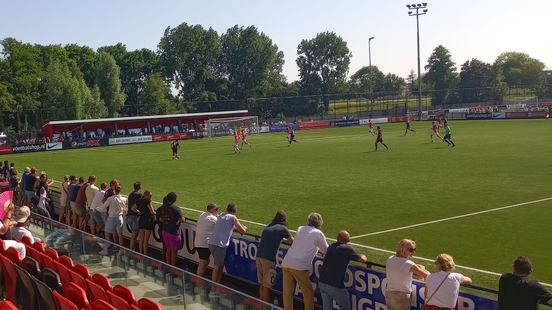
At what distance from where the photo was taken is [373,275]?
312 inches

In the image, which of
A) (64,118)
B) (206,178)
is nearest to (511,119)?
(206,178)

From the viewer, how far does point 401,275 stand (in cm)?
693

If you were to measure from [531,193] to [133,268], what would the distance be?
1406 centimetres

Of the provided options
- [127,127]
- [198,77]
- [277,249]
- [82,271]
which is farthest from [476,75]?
[82,271]

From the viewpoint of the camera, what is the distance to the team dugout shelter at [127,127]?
64875 mm

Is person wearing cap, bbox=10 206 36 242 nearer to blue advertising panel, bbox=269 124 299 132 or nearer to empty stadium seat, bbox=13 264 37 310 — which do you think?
empty stadium seat, bbox=13 264 37 310

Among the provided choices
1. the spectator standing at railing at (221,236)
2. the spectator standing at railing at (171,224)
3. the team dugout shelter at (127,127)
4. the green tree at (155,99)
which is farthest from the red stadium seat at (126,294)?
the green tree at (155,99)

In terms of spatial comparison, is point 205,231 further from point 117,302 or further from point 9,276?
point 117,302

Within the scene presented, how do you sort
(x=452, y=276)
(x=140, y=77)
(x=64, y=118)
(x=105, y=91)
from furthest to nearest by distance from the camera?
(x=140, y=77), (x=105, y=91), (x=64, y=118), (x=452, y=276)

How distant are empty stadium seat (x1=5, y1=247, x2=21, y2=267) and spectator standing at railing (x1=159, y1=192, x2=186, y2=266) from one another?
3.32 m

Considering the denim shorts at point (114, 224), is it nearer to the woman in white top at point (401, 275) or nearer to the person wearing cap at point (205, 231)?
the person wearing cap at point (205, 231)

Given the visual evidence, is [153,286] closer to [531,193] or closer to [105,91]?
[531,193]

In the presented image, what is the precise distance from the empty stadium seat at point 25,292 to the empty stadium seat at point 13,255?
49 centimetres

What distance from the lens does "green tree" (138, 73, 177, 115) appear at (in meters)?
93.2
